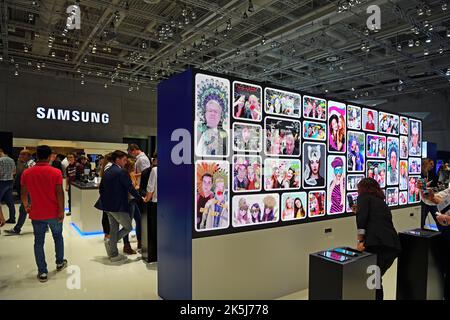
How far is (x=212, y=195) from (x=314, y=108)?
1840mm

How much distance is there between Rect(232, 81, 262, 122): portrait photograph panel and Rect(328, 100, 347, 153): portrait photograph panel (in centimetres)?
127

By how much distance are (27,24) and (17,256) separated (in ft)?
19.7

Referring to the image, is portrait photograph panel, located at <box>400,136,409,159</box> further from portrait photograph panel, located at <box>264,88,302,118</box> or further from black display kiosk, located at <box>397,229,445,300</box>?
portrait photograph panel, located at <box>264,88,302,118</box>

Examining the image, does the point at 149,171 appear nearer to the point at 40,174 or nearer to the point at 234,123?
the point at 40,174

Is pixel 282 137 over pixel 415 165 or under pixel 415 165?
over

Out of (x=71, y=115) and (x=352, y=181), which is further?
(x=71, y=115)

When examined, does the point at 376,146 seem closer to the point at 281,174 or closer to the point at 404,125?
the point at 404,125

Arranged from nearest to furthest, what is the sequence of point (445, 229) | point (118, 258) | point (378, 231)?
point (378, 231)
point (445, 229)
point (118, 258)

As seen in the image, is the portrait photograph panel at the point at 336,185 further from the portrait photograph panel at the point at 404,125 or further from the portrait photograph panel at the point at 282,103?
the portrait photograph panel at the point at 404,125

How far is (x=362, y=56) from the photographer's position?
31.8 ft

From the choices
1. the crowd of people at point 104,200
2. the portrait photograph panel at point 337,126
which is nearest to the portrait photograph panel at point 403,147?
the portrait photograph panel at point 337,126

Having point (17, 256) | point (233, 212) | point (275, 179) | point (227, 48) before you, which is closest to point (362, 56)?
point (227, 48)

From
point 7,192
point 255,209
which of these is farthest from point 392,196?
point 7,192

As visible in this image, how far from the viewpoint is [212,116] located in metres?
2.89
